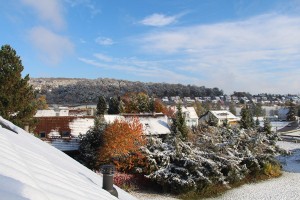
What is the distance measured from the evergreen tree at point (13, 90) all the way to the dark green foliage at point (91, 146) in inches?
181

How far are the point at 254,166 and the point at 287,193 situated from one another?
14.2ft

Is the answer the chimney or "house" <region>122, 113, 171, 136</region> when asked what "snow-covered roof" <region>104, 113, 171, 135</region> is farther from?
the chimney

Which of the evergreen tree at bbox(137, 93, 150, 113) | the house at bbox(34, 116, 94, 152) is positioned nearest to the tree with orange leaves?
the house at bbox(34, 116, 94, 152)

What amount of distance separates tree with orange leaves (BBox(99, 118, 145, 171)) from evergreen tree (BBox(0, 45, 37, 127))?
5.46m

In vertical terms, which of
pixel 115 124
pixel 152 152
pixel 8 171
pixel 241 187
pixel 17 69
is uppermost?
pixel 17 69

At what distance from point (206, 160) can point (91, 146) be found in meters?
8.66

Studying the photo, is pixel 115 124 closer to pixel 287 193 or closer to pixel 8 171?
pixel 287 193

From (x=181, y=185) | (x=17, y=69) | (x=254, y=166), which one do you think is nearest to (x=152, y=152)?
(x=181, y=185)

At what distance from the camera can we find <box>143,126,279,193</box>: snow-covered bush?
67.9ft

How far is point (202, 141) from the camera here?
24250 millimetres

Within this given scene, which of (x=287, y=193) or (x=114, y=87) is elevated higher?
(x=114, y=87)

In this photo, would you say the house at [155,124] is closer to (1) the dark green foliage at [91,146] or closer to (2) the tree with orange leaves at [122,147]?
(1) the dark green foliage at [91,146]

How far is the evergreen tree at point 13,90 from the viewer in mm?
21172

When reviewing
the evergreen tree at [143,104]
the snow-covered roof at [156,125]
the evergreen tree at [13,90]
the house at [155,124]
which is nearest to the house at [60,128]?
the house at [155,124]
